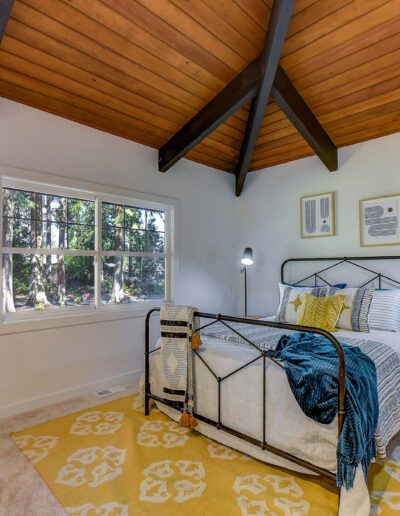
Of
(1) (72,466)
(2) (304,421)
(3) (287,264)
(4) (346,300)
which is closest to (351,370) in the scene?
(2) (304,421)

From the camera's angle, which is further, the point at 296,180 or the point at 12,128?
the point at 296,180

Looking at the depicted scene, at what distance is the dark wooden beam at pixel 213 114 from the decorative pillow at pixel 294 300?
182 cm

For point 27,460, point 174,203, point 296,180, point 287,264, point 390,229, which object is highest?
point 296,180

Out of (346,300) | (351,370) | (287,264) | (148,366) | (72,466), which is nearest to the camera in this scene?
(351,370)

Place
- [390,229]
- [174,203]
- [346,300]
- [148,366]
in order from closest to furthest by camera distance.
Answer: [148,366]
[346,300]
[390,229]
[174,203]

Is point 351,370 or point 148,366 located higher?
point 351,370

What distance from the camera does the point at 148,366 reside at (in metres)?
2.60

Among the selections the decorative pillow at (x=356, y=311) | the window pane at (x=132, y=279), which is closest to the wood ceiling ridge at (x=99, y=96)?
the window pane at (x=132, y=279)

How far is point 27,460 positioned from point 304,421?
1.67m

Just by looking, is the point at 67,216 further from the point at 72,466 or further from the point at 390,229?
the point at 390,229

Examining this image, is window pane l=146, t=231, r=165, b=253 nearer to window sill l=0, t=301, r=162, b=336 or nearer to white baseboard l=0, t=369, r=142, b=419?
window sill l=0, t=301, r=162, b=336

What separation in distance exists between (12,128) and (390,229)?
3631 millimetres

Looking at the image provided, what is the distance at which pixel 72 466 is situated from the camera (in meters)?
1.93

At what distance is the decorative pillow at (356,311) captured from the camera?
2.85 m
